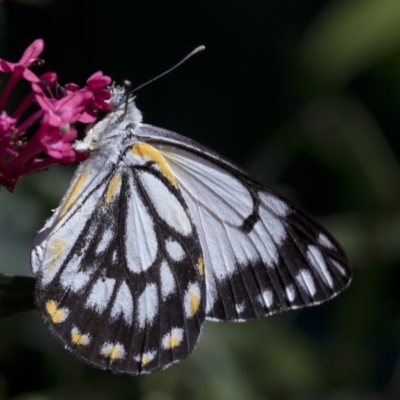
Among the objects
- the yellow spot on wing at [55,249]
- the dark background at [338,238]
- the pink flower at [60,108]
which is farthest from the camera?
the dark background at [338,238]

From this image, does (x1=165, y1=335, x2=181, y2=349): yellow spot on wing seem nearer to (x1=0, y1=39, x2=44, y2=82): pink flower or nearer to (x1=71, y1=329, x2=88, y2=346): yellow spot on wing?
(x1=71, y1=329, x2=88, y2=346): yellow spot on wing

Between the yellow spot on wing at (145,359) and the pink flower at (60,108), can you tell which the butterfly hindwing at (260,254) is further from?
the pink flower at (60,108)

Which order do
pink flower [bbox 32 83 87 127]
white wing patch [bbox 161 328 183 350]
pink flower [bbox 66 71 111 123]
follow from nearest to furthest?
pink flower [bbox 32 83 87 127] < pink flower [bbox 66 71 111 123] < white wing patch [bbox 161 328 183 350]

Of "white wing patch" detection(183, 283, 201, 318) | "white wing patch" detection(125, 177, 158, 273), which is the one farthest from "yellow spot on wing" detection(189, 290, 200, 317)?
"white wing patch" detection(125, 177, 158, 273)

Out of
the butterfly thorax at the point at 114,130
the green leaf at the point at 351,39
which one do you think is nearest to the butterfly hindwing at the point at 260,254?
the butterfly thorax at the point at 114,130

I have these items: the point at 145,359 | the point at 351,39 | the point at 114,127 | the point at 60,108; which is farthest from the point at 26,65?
the point at 351,39

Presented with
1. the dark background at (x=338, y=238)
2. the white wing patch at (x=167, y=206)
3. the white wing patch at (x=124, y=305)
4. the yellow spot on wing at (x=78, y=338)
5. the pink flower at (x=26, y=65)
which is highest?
the pink flower at (x=26, y=65)

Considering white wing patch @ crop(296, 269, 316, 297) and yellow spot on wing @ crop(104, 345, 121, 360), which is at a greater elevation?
yellow spot on wing @ crop(104, 345, 121, 360)

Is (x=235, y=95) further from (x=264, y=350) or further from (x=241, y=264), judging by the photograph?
(x=241, y=264)
